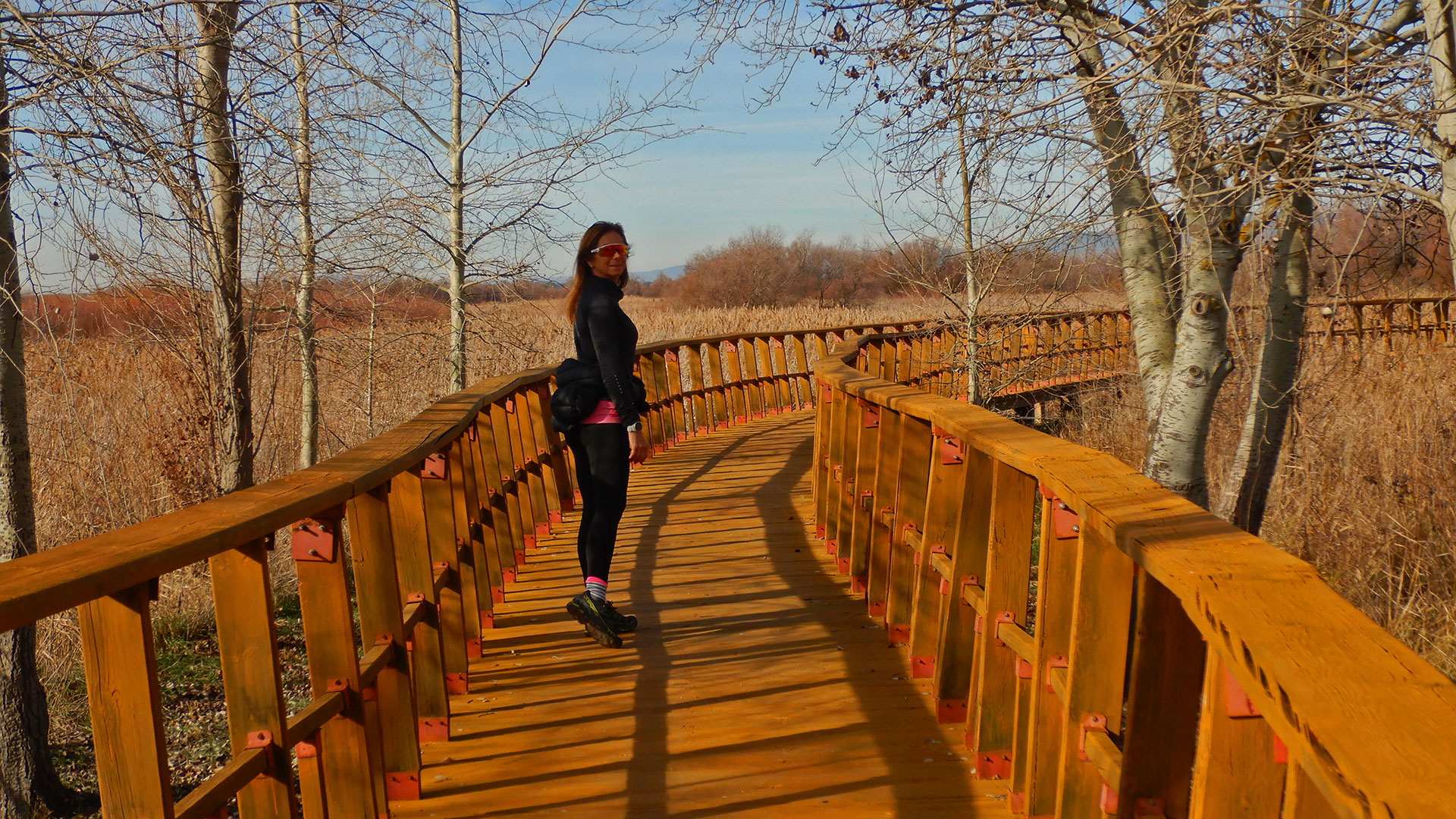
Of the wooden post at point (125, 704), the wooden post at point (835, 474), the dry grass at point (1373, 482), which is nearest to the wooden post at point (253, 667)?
the wooden post at point (125, 704)

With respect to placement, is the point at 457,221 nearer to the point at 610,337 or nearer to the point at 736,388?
the point at 736,388

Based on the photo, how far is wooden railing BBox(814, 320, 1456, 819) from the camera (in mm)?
1268

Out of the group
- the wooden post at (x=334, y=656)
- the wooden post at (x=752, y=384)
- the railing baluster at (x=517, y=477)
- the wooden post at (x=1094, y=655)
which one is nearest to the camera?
the wooden post at (x=1094, y=655)

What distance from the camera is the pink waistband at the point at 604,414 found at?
4.98 metres

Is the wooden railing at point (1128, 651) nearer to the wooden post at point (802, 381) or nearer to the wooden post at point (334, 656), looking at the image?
the wooden post at point (334, 656)

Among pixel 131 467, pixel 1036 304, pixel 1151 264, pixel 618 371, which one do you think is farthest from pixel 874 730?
pixel 131 467

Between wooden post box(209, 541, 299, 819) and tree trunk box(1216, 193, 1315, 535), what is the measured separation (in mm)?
5899

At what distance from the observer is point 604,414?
4984 mm

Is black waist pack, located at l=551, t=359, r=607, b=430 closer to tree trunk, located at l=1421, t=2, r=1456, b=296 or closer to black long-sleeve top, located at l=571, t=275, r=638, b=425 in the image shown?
black long-sleeve top, located at l=571, t=275, r=638, b=425

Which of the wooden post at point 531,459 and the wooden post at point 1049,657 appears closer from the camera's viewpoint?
the wooden post at point 1049,657

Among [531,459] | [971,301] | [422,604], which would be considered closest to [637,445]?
[422,604]

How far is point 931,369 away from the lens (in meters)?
17.0

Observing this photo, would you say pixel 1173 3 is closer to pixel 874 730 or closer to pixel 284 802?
pixel 874 730

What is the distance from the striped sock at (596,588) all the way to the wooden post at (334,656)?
1.96 m
